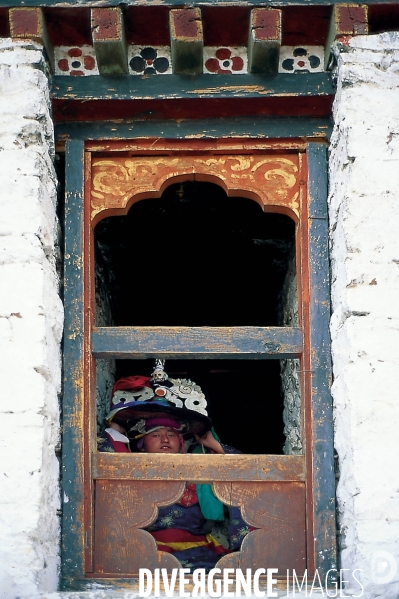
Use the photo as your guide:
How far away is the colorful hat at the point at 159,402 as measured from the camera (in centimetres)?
487

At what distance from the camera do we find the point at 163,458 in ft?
12.9

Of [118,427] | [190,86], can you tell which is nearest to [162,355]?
[118,427]

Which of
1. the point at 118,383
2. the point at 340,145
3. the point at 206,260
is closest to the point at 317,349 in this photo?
the point at 340,145

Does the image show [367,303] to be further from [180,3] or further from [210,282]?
[210,282]

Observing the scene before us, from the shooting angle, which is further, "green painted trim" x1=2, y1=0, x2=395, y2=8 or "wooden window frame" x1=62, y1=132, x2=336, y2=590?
"green painted trim" x1=2, y1=0, x2=395, y2=8

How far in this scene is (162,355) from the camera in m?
4.03

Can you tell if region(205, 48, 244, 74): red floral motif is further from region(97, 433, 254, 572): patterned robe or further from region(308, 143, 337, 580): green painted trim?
region(97, 433, 254, 572): patterned robe

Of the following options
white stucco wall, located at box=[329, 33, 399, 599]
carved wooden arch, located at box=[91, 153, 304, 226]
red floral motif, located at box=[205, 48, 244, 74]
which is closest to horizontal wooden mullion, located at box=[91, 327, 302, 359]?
white stucco wall, located at box=[329, 33, 399, 599]

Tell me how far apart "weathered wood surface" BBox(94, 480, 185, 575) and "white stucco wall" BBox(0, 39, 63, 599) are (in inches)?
8.4

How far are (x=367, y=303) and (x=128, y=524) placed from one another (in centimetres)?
127

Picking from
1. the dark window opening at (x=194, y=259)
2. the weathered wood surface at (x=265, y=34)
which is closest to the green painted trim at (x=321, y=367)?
the weathered wood surface at (x=265, y=34)

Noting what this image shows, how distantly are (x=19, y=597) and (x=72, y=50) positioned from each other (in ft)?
7.36

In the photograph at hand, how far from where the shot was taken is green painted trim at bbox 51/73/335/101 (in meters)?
4.12

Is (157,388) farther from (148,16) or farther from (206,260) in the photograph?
(148,16)
